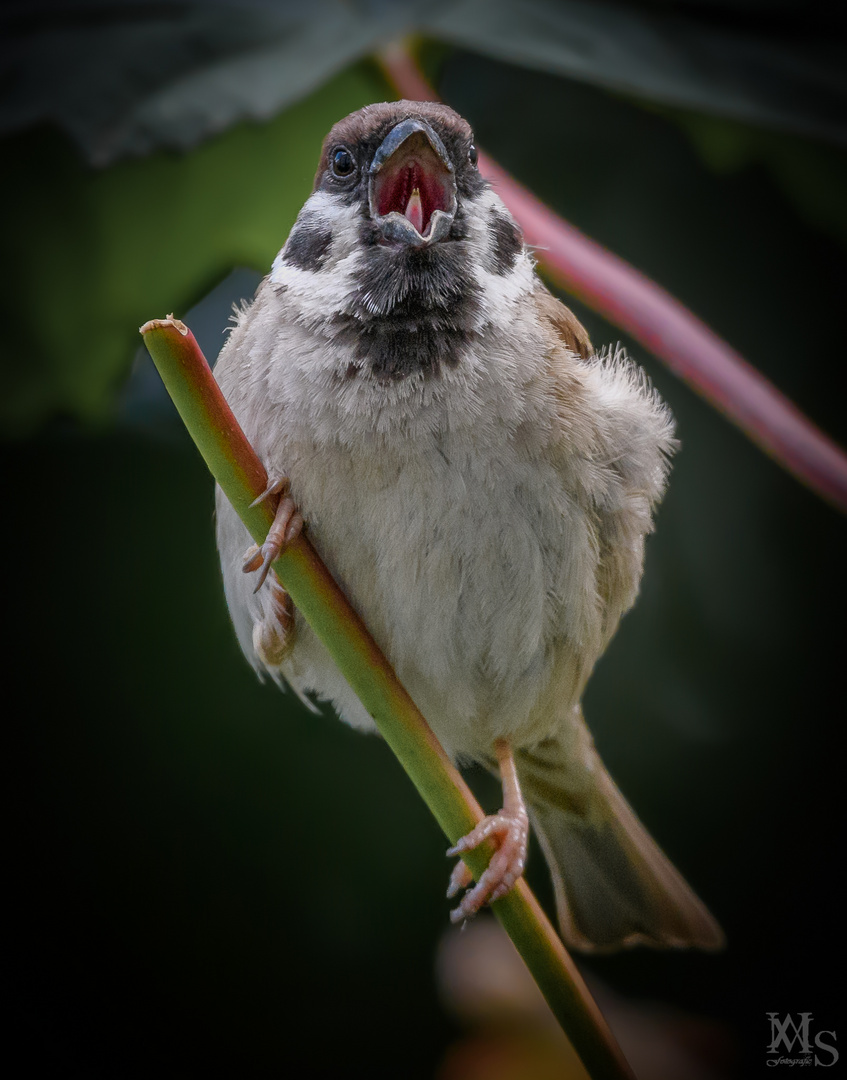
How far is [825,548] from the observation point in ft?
3.33

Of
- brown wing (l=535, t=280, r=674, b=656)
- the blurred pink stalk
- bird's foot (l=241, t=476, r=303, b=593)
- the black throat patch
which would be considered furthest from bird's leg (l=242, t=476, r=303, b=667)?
the blurred pink stalk

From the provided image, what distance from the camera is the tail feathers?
884 millimetres

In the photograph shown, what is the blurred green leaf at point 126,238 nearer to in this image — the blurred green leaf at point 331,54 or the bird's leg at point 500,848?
the blurred green leaf at point 331,54

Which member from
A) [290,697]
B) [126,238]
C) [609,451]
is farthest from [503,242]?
[290,697]

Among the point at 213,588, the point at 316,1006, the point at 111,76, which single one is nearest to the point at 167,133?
the point at 111,76

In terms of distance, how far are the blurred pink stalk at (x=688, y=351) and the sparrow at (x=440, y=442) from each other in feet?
0.13

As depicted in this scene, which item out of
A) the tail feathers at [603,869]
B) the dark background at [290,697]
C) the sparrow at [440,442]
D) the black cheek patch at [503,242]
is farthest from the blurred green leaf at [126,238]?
the tail feathers at [603,869]

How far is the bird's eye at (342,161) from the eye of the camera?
0.63 metres

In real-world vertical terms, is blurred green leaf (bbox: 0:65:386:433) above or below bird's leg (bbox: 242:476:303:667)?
above

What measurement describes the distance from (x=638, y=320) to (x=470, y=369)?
0.78 feet

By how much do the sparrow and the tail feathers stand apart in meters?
0.17

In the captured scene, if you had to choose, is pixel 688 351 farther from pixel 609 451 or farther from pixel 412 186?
pixel 412 186

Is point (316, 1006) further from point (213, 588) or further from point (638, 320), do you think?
point (638, 320)

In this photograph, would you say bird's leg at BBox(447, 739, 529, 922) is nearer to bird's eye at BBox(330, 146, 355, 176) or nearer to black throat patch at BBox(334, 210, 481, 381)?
black throat patch at BBox(334, 210, 481, 381)
